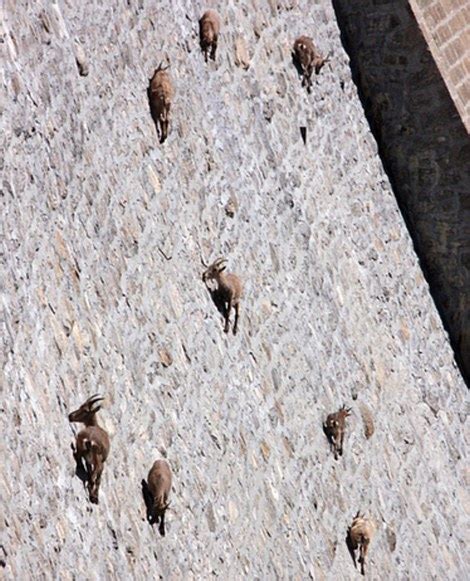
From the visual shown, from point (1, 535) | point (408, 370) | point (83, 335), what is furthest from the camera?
point (408, 370)

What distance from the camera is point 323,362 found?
702 cm

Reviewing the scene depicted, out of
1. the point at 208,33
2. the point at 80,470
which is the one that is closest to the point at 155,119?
the point at 208,33

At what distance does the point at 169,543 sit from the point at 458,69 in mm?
3486

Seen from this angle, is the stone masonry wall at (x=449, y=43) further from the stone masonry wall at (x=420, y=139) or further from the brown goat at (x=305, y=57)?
the brown goat at (x=305, y=57)

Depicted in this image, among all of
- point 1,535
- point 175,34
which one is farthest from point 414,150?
point 1,535

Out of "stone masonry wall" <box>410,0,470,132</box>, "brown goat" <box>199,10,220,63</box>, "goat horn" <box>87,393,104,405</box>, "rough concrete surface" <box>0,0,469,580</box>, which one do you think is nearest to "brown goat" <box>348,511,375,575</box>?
"rough concrete surface" <box>0,0,469,580</box>

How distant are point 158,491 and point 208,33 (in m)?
2.18

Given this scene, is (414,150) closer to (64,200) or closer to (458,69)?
(458,69)

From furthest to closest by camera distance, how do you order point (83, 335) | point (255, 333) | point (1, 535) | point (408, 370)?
point (408, 370), point (255, 333), point (83, 335), point (1, 535)

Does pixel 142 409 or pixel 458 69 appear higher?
pixel 458 69

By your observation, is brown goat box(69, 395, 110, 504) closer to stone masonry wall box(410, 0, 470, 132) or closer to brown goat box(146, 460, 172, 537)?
brown goat box(146, 460, 172, 537)

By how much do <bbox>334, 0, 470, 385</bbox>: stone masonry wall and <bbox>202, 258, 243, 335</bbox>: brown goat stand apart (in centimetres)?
196

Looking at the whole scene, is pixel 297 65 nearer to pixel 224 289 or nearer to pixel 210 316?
pixel 224 289

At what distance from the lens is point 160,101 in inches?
A: 247
